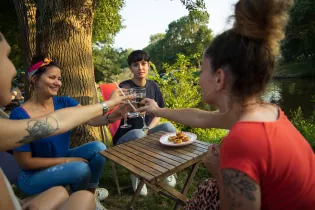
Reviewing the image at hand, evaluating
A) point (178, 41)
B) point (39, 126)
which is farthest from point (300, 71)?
point (178, 41)

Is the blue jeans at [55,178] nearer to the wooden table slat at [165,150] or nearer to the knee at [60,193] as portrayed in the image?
the knee at [60,193]

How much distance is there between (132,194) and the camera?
3084 mm

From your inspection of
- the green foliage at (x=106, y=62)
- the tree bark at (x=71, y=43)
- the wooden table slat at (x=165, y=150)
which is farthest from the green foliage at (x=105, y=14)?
the green foliage at (x=106, y=62)

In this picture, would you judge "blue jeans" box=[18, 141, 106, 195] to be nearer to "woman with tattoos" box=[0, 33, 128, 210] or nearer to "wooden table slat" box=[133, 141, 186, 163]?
"woman with tattoos" box=[0, 33, 128, 210]

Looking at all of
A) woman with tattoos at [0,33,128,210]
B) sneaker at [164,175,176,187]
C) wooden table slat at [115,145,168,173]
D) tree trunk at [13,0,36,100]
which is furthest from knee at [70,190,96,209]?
tree trunk at [13,0,36,100]

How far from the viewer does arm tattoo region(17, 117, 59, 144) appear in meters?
1.42

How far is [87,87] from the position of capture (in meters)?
3.76

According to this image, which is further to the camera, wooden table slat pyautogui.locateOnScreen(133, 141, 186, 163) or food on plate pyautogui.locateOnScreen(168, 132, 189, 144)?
food on plate pyautogui.locateOnScreen(168, 132, 189, 144)

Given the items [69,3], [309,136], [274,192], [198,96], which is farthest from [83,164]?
[198,96]

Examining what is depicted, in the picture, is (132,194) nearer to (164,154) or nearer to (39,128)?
(164,154)

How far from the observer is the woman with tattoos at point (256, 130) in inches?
39.9

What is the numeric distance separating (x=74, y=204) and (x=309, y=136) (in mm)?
4105

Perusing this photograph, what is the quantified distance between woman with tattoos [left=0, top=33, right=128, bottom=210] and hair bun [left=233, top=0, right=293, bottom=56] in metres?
1.20

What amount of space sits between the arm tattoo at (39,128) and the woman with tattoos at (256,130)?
1.08 metres
